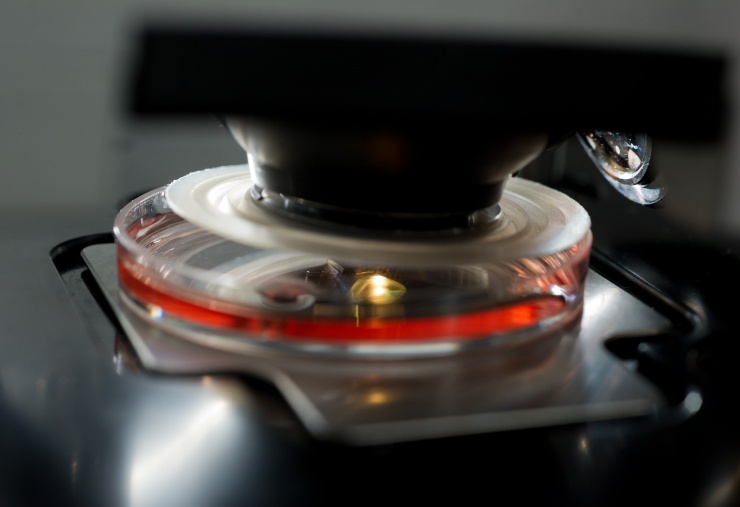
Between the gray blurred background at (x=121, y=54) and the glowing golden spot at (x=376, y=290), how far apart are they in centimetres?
9

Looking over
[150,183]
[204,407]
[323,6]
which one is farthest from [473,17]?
[150,183]

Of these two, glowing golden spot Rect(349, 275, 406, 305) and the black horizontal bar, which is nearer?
the black horizontal bar

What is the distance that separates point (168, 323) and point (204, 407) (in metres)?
0.07

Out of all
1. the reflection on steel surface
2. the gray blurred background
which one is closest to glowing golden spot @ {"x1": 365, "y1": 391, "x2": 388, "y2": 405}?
the reflection on steel surface

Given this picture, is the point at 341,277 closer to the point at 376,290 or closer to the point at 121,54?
the point at 376,290

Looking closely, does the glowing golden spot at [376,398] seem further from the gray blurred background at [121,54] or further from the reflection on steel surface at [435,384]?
the gray blurred background at [121,54]

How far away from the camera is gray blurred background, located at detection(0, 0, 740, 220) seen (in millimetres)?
279

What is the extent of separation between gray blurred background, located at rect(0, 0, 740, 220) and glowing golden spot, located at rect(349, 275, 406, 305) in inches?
3.7

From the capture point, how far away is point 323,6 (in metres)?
0.28

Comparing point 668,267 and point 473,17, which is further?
point 668,267

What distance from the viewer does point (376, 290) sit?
1.35 ft

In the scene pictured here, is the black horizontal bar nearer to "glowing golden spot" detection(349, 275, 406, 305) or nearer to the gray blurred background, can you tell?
the gray blurred background

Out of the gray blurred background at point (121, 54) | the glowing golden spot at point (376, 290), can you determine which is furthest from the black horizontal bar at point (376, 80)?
the glowing golden spot at point (376, 290)

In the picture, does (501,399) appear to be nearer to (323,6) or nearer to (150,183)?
(323,6)
